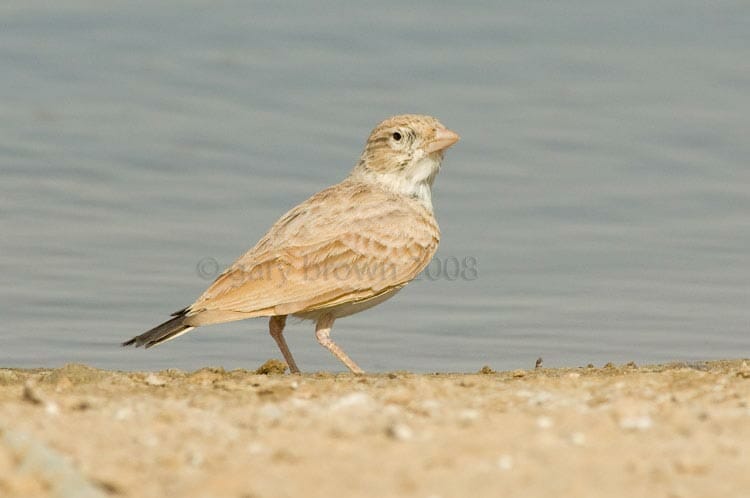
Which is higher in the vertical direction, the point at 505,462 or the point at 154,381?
the point at 505,462

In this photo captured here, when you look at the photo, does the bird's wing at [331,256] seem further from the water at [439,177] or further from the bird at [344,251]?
the water at [439,177]

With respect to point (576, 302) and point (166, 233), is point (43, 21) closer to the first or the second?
point (166, 233)

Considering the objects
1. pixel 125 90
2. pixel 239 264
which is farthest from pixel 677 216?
pixel 125 90

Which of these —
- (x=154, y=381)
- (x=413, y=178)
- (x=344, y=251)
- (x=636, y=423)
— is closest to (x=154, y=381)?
(x=154, y=381)

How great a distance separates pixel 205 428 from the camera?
19.9 ft

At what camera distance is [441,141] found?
34.3ft

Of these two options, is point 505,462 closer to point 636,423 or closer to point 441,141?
point 636,423

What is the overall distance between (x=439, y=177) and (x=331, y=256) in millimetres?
5530

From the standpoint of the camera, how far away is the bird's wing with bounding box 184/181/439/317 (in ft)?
31.1

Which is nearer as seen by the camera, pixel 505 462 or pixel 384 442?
pixel 505 462

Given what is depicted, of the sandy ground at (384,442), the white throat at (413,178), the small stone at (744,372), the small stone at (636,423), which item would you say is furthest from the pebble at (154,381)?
the small stone at (744,372)

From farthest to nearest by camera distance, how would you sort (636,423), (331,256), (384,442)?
(331,256), (636,423), (384,442)

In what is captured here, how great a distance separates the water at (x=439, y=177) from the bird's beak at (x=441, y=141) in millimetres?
1644

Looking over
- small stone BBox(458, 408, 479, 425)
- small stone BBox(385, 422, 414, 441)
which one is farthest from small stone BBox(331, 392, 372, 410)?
small stone BBox(385, 422, 414, 441)
